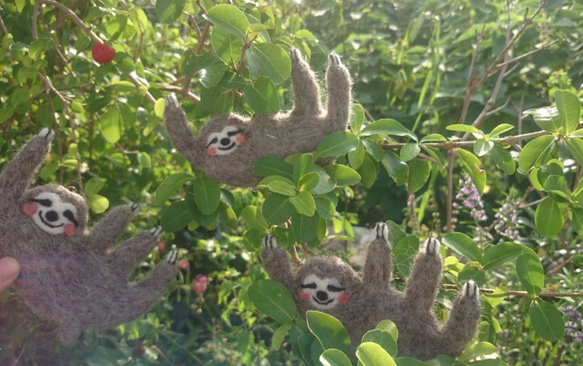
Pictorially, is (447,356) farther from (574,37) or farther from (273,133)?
(574,37)

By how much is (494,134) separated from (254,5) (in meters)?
0.53

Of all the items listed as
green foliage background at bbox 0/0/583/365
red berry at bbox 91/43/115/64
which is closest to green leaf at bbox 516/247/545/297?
green foliage background at bbox 0/0/583/365

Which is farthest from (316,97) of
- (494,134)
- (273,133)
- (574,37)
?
(574,37)

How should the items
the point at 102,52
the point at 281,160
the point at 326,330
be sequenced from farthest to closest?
the point at 102,52 → the point at 281,160 → the point at 326,330

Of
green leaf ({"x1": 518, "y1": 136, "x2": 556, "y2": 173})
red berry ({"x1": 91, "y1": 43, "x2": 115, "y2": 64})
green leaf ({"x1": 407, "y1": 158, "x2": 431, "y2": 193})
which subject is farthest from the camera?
red berry ({"x1": 91, "y1": 43, "x2": 115, "y2": 64})

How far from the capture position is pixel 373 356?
58 cm

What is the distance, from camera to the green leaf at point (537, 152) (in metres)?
0.83

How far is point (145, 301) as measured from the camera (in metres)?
0.86

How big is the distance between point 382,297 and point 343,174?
0.18 meters

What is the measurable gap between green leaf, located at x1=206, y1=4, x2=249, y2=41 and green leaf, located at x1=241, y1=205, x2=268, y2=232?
0.93 feet

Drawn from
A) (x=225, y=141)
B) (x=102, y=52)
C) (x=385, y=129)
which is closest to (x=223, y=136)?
(x=225, y=141)

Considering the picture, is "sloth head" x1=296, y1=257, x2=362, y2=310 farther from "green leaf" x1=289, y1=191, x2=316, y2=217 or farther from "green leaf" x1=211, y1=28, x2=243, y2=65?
"green leaf" x1=211, y1=28, x2=243, y2=65

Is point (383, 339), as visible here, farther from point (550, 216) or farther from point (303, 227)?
point (550, 216)

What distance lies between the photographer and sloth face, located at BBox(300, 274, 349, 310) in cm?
81
